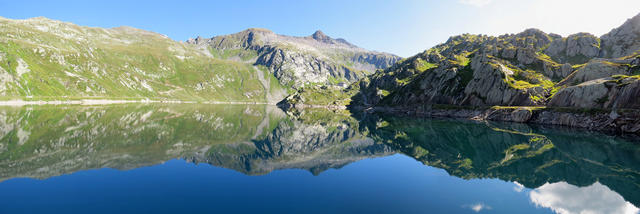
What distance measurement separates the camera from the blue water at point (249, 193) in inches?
715

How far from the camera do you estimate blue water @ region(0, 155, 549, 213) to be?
18164 millimetres

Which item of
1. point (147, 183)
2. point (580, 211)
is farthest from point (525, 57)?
point (147, 183)

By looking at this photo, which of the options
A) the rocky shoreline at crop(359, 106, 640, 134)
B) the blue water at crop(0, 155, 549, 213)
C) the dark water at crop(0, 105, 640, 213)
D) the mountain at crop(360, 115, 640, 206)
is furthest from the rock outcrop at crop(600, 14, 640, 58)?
the blue water at crop(0, 155, 549, 213)

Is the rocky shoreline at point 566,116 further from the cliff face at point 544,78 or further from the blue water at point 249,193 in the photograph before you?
the blue water at point 249,193

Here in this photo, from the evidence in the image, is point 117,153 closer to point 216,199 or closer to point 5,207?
point 5,207

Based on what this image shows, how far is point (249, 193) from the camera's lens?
2161 cm

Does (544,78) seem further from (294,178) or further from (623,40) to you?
(294,178)

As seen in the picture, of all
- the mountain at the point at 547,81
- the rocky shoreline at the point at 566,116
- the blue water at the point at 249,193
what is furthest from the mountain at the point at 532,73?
the blue water at the point at 249,193

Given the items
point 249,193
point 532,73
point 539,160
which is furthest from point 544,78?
point 249,193

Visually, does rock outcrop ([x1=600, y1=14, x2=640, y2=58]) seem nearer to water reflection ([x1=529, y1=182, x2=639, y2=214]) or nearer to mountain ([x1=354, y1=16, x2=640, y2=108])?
mountain ([x1=354, y1=16, x2=640, y2=108])

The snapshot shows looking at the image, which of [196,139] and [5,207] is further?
[196,139]

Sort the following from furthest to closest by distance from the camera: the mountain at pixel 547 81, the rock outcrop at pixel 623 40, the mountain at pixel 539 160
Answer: the rock outcrop at pixel 623 40
the mountain at pixel 547 81
the mountain at pixel 539 160

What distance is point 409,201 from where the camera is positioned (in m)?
21.0

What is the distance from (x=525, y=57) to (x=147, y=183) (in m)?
193
